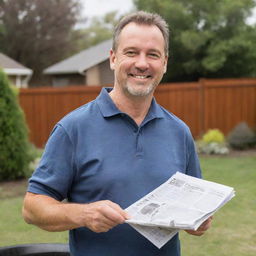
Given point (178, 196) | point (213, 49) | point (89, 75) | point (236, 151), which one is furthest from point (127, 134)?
point (89, 75)

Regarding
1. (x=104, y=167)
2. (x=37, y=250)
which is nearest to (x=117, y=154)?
(x=104, y=167)

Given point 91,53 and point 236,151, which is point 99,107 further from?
point 91,53

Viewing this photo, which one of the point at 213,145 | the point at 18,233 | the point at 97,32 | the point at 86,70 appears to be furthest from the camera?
the point at 97,32

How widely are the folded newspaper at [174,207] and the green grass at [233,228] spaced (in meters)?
3.09

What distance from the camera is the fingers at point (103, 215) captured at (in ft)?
5.69

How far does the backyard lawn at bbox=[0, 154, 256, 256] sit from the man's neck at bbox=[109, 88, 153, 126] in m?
3.15

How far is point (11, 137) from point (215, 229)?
4338mm

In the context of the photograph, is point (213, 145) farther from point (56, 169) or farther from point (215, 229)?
point (56, 169)

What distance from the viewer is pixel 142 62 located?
6.92 feet

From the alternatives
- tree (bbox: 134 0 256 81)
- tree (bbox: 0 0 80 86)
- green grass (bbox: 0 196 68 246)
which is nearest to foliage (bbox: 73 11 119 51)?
tree (bbox: 0 0 80 86)

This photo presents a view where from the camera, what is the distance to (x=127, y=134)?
2109mm

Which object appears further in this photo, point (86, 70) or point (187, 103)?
point (86, 70)

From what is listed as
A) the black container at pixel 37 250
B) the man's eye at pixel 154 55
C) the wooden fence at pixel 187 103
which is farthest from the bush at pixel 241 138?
the man's eye at pixel 154 55

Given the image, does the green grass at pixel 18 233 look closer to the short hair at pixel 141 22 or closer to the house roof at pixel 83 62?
the short hair at pixel 141 22
